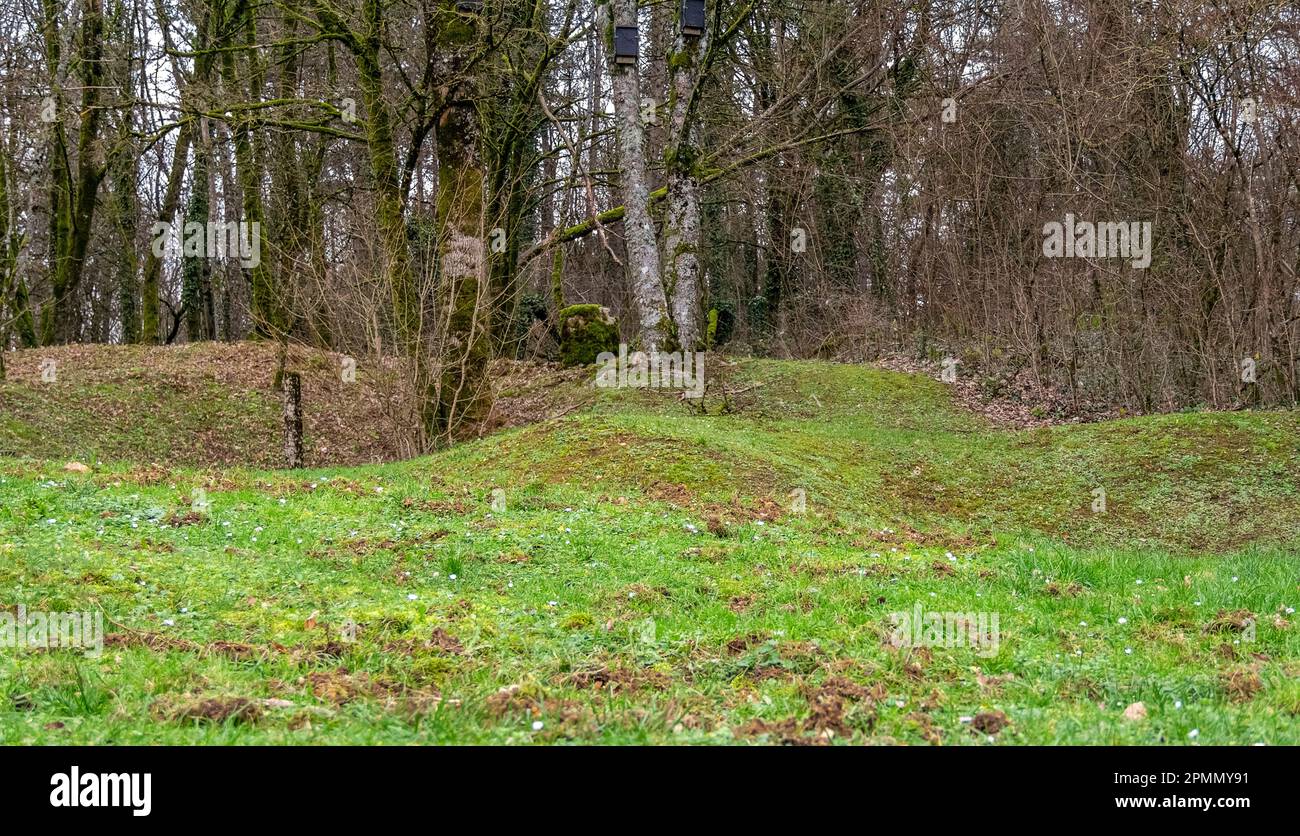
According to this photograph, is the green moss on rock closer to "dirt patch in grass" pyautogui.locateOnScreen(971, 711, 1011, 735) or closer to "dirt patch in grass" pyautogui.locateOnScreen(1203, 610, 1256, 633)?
"dirt patch in grass" pyautogui.locateOnScreen(1203, 610, 1256, 633)

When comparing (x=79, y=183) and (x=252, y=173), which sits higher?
(x=79, y=183)

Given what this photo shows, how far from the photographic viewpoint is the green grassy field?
4156mm

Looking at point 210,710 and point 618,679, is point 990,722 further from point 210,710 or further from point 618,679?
point 210,710

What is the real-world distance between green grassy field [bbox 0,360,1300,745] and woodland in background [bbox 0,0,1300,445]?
4.87m

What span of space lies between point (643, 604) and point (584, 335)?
19.1 meters

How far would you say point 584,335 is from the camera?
25141 mm

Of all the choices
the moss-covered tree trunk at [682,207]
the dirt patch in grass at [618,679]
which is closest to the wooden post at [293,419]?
the moss-covered tree trunk at [682,207]

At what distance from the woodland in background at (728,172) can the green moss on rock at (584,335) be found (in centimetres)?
78

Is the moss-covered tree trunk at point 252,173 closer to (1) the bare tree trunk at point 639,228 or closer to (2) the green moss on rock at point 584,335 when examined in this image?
(2) the green moss on rock at point 584,335

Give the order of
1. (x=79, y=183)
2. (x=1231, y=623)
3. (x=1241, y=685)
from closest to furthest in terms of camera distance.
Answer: (x=1241, y=685), (x=1231, y=623), (x=79, y=183)

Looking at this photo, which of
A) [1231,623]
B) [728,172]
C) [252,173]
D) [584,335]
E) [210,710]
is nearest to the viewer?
[210,710]

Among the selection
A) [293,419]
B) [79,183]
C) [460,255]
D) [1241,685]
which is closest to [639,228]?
[460,255]

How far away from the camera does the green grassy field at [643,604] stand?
416cm

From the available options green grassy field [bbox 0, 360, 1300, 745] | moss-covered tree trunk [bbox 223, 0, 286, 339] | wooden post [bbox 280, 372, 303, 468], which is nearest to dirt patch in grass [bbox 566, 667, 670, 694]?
green grassy field [bbox 0, 360, 1300, 745]
